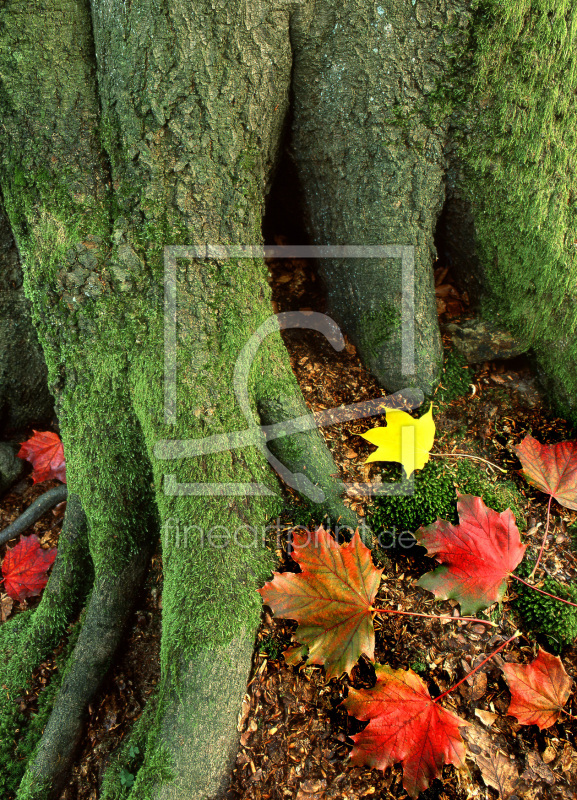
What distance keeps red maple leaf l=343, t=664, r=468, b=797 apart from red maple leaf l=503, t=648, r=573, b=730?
0.82 ft

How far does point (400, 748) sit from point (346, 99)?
7.86 feet

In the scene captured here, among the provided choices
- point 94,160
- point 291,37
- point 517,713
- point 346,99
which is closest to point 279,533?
point 517,713

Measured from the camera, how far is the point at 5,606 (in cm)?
255

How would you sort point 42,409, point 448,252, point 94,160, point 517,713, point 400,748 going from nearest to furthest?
point 400,748 < point 517,713 < point 94,160 < point 448,252 < point 42,409

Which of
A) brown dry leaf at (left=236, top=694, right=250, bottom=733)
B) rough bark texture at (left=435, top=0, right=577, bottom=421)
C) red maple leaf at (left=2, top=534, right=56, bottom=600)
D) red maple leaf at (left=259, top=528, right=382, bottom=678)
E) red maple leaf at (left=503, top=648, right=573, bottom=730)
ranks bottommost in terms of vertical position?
red maple leaf at (left=2, top=534, right=56, bottom=600)

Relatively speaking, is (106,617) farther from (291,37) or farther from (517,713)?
(291,37)

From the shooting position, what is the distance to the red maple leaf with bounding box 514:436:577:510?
212 centimetres

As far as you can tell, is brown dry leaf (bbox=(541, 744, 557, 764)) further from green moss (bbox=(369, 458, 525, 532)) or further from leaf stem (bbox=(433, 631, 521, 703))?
green moss (bbox=(369, 458, 525, 532))

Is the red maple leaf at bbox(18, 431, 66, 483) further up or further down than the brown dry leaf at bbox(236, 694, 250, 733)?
further up

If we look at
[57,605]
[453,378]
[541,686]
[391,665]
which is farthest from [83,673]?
[453,378]

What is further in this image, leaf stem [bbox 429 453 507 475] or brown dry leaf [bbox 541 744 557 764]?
leaf stem [bbox 429 453 507 475]

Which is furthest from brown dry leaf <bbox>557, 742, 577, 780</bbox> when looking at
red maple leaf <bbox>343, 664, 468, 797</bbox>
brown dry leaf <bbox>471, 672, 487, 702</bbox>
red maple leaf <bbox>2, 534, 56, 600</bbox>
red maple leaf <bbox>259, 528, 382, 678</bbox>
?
red maple leaf <bbox>2, 534, 56, 600</bbox>

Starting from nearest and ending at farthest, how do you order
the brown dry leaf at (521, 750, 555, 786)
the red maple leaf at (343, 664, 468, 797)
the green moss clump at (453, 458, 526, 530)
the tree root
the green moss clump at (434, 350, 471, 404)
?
the red maple leaf at (343, 664, 468, 797), the brown dry leaf at (521, 750, 555, 786), the green moss clump at (453, 458, 526, 530), the green moss clump at (434, 350, 471, 404), the tree root

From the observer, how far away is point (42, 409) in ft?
10.0
